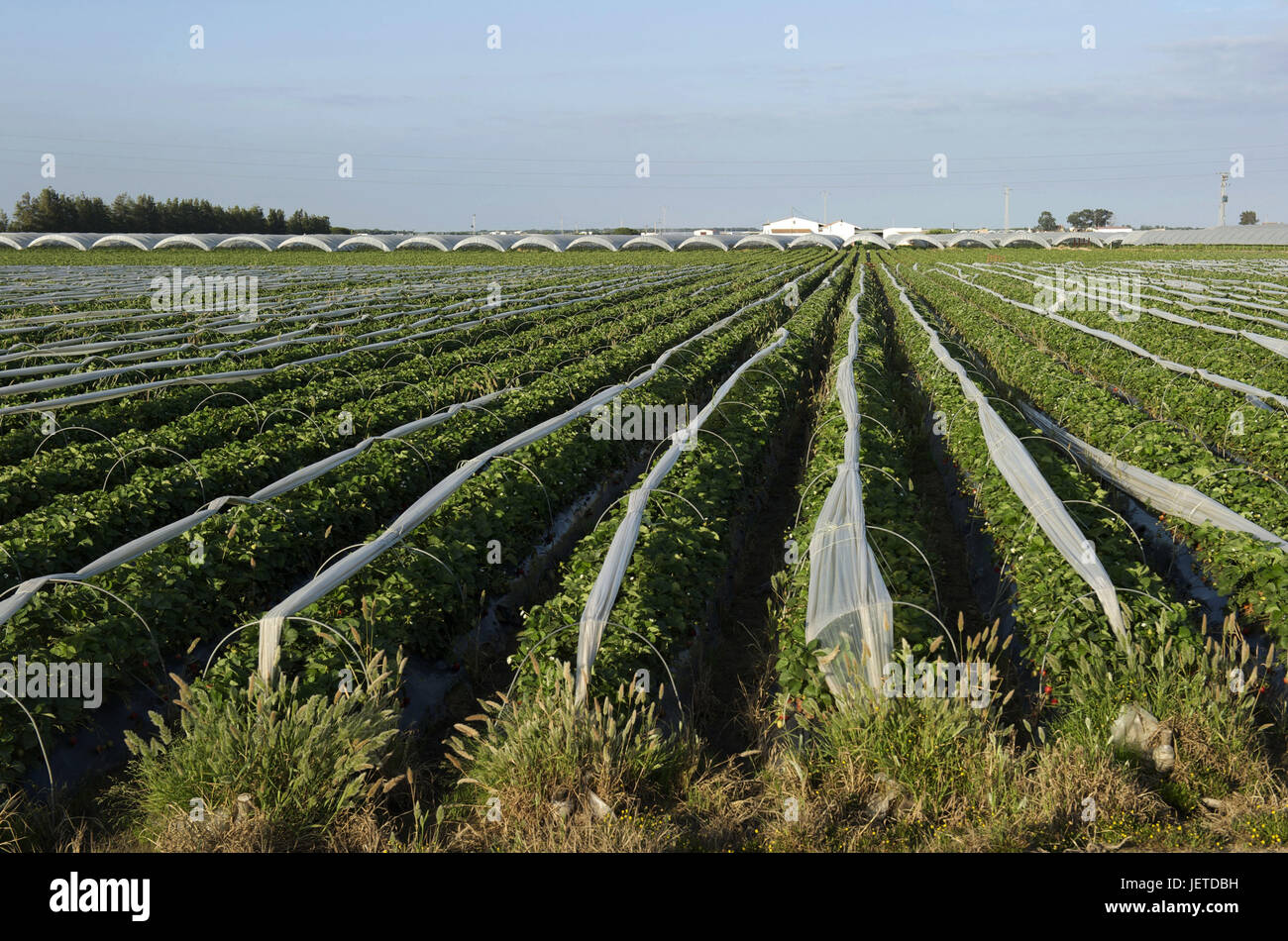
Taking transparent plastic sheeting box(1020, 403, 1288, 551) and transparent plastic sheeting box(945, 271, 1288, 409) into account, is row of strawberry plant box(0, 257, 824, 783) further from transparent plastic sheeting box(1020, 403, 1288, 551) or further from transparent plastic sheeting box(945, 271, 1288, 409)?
transparent plastic sheeting box(945, 271, 1288, 409)

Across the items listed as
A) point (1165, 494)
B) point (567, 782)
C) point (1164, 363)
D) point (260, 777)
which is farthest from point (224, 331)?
point (1164, 363)

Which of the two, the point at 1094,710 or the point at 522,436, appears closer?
the point at 1094,710

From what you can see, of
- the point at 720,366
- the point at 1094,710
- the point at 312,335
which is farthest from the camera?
the point at 312,335

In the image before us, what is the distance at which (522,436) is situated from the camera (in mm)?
9727

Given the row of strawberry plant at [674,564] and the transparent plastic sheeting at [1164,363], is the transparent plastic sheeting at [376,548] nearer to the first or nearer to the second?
the row of strawberry plant at [674,564]

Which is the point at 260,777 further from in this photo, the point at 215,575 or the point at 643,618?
the point at 215,575

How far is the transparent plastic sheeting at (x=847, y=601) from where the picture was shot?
511 cm

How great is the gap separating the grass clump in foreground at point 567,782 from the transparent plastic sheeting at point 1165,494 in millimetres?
5125

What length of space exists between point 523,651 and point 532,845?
5.81 feet

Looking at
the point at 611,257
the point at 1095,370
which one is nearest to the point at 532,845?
the point at 1095,370

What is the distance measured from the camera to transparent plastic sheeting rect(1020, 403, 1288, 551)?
271 inches

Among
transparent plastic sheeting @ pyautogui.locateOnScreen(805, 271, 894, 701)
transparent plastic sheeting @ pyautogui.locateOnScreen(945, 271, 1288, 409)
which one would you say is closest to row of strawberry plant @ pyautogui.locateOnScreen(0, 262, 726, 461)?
transparent plastic sheeting @ pyautogui.locateOnScreen(805, 271, 894, 701)

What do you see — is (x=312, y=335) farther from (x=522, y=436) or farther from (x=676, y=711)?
(x=676, y=711)

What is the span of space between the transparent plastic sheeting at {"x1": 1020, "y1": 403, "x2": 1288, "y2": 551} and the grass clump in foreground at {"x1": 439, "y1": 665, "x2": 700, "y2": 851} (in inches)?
202
